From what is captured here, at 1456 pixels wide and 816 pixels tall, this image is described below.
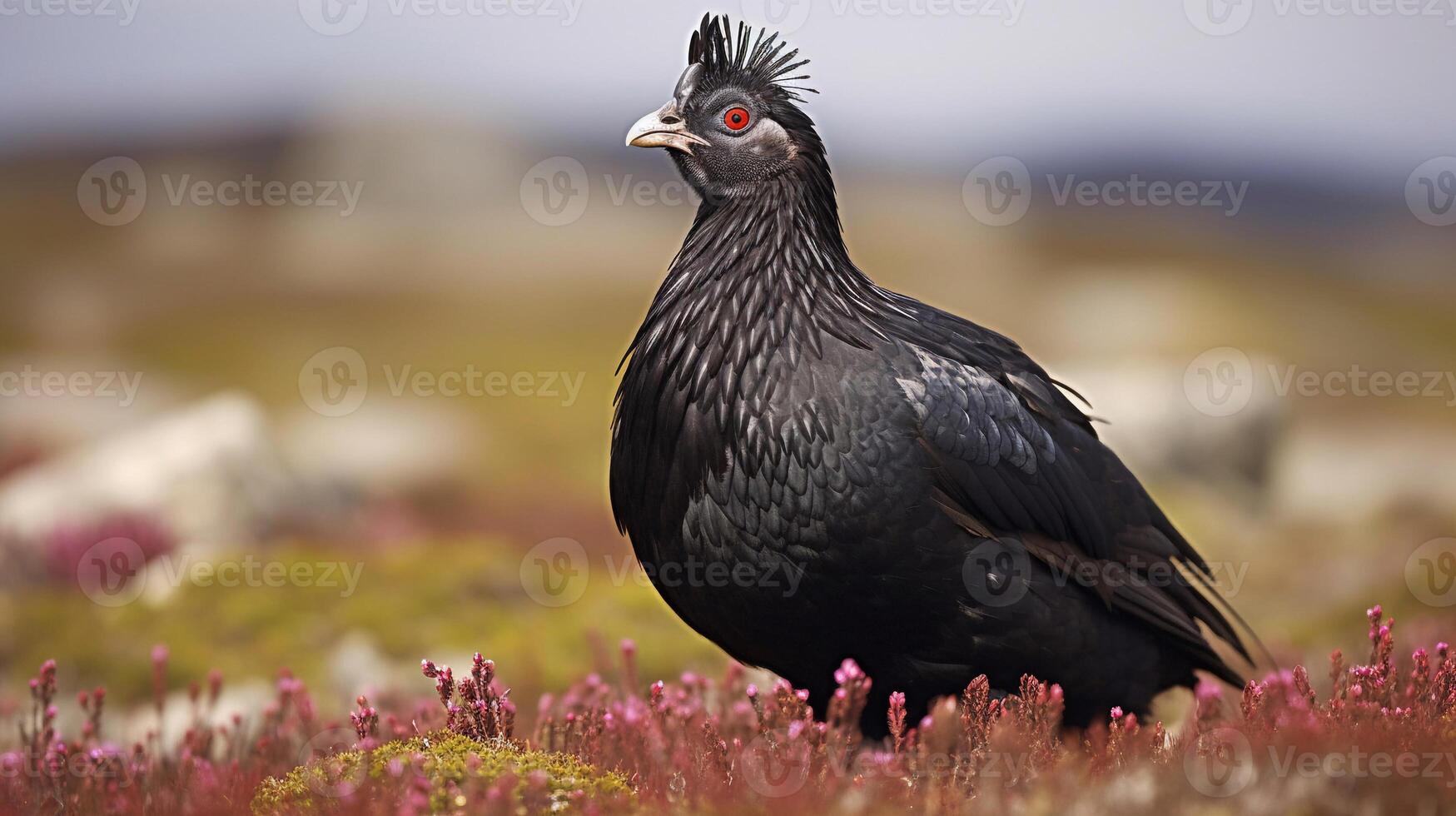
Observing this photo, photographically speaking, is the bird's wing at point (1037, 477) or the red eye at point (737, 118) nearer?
the bird's wing at point (1037, 477)

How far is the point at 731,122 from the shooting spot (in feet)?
16.9

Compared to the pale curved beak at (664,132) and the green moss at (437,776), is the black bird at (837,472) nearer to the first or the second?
the pale curved beak at (664,132)

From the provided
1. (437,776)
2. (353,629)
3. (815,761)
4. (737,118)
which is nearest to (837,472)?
(815,761)

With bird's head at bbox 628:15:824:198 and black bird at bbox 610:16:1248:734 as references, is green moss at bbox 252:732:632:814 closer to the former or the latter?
black bird at bbox 610:16:1248:734

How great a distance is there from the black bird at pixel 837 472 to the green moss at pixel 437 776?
109 centimetres

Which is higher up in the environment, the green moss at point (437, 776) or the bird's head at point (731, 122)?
the bird's head at point (731, 122)

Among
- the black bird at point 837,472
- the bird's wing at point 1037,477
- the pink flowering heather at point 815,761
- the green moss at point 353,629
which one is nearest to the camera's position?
the pink flowering heather at point 815,761

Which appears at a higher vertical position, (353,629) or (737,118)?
(737,118)

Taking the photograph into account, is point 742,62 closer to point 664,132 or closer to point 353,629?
point 664,132

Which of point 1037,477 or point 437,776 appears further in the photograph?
point 1037,477

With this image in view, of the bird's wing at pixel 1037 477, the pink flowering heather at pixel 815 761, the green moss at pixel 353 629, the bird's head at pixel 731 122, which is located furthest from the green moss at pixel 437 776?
the green moss at pixel 353 629

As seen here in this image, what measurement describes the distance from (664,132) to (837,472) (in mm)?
1909

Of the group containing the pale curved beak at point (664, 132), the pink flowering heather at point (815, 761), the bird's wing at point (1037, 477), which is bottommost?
the pink flowering heather at point (815, 761)

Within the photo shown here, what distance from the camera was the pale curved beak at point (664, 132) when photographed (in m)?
5.13
